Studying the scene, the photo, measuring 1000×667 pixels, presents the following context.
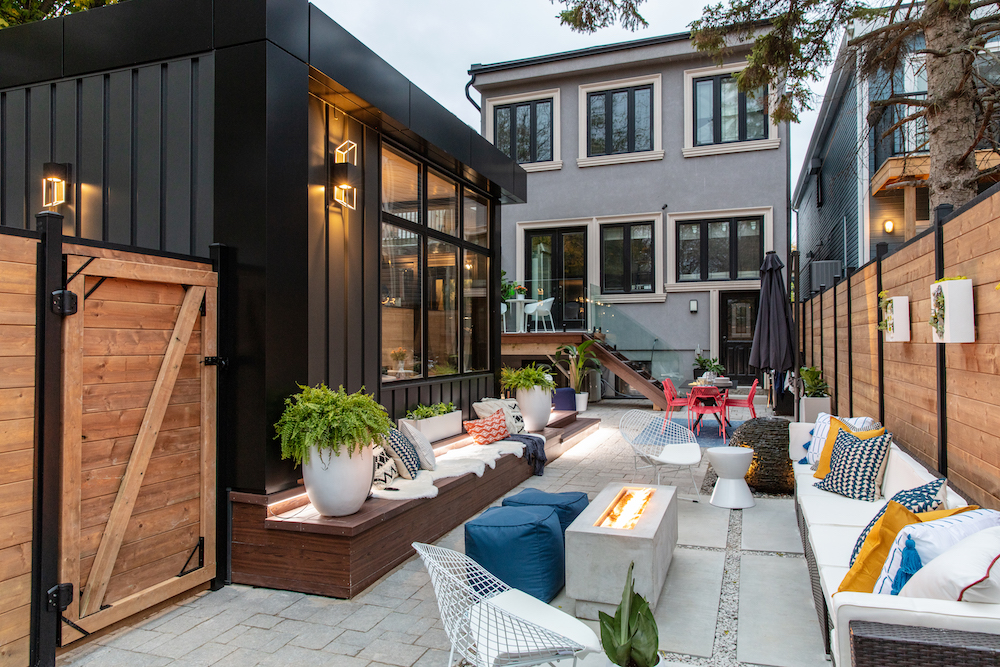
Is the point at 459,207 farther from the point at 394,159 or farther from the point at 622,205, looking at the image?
the point at 622,205

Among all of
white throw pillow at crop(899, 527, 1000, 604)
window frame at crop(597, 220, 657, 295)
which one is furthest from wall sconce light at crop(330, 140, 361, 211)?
window frame at crop(597, 220, 657, 295)

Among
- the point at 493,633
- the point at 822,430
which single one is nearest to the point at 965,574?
the point at 493,633

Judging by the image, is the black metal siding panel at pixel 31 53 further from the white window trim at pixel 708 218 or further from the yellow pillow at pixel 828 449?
the white window trim at pixel 708 218

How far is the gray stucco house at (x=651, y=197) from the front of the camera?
13703mm

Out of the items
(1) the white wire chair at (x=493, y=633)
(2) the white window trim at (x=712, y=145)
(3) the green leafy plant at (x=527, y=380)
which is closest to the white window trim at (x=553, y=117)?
(2) the white window trim at (x=712, y=145)

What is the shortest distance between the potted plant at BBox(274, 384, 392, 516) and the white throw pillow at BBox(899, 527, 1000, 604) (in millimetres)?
2948

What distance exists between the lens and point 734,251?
14.0m

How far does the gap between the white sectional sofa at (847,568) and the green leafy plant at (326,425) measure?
2.64m

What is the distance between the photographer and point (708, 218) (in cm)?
1412

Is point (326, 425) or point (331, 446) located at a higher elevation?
point (326, 425)

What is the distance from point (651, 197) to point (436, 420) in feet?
31.9

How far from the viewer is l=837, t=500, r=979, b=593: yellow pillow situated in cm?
245

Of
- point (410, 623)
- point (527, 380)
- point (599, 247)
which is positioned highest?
→ point (599, 247)

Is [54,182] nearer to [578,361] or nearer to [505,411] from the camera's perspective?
[505,411]
